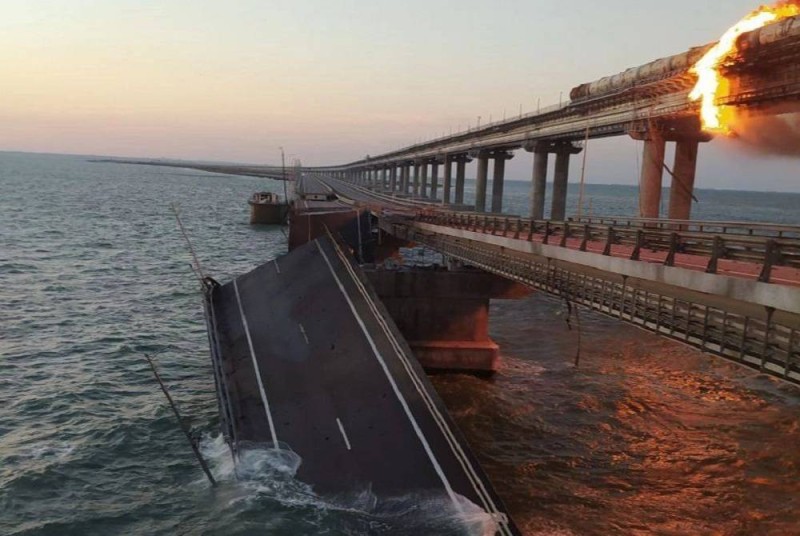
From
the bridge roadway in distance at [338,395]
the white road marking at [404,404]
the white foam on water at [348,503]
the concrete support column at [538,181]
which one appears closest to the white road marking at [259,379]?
the bridge roadway in distance at [338,395]

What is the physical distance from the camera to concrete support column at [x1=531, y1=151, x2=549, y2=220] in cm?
6712

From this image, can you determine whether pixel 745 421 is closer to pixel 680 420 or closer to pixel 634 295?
pixel 680 420

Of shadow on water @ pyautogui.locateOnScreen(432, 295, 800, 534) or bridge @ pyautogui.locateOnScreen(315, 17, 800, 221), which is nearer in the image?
shadow on water @ pyautogui.locateOnScreen(432, 295, 800, 534)

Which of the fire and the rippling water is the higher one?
the fire

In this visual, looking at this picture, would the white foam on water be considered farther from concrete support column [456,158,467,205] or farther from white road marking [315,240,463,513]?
concrete support column [456,158,467,205]

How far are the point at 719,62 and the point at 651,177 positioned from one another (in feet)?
31.7

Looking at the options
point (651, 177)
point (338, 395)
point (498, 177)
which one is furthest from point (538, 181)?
point (338, 395)

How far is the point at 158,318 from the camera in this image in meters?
42.0

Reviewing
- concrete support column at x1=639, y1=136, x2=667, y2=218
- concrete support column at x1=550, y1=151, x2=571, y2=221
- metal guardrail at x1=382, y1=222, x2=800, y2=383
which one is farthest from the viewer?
concrete support column at x1=550, y1=151, x2=571, y2=221

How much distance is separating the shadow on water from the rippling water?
0.09 metres

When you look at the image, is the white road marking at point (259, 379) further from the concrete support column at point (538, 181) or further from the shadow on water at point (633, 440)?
the concrete support column at point (538, 181)

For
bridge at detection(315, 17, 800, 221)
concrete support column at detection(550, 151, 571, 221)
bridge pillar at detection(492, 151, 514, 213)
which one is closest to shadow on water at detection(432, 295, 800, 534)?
bridge at detection(315, 17, 800, 221)

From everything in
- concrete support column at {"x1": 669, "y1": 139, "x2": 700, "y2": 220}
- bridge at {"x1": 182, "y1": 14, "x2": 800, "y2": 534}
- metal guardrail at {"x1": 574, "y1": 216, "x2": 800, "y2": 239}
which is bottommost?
bridge at {"x1": 182, "y1": 14, "x2": 800, "y2": 534}

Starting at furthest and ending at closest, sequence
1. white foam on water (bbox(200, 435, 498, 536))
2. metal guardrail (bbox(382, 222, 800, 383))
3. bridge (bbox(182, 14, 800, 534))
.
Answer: bridge (bbox(182, 14, 800, 534)) < white foam on water (bbox(200, 435, 498, 536)) < metal guardrail (bbox(382, 222, 800, 383))
